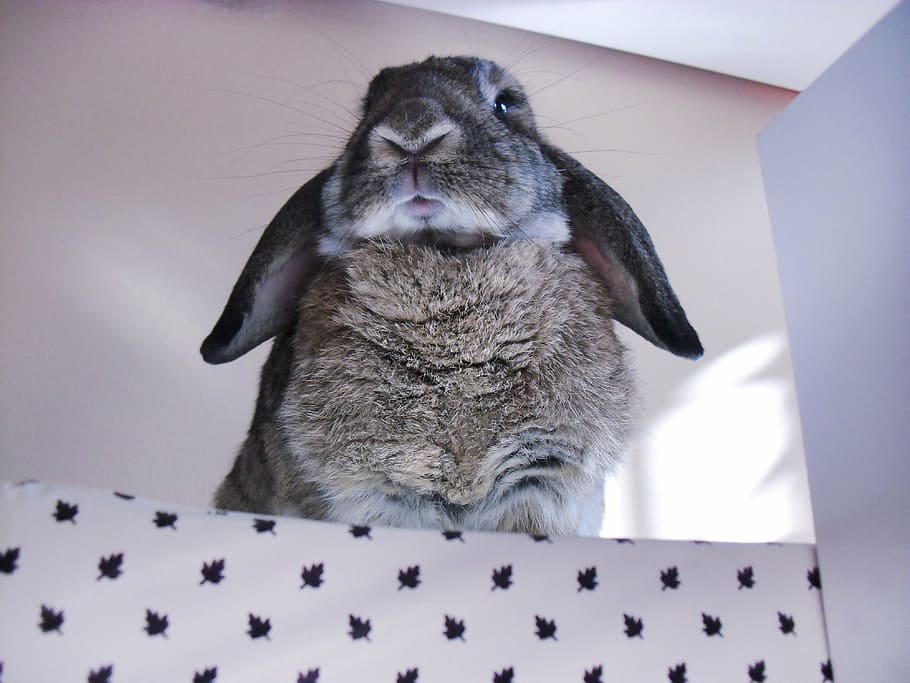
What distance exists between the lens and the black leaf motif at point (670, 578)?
697 millimetres

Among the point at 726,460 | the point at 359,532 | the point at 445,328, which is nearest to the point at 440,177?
the point at 445,328

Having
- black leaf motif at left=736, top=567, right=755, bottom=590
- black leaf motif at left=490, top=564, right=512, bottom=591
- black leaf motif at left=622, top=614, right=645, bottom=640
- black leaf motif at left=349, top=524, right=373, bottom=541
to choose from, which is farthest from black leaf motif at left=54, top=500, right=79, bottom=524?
black leaf motif at left=736, top=567, right=755, bottom=590

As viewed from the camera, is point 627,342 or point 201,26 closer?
point 627,342

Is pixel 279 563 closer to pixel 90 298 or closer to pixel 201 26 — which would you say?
pixel 90 298

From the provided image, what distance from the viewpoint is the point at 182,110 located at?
4.21 feet

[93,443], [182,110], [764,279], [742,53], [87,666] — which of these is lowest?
[87,666]

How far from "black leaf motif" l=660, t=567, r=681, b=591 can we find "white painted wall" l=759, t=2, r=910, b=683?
17cm

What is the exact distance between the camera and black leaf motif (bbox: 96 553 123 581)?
582 millimetres

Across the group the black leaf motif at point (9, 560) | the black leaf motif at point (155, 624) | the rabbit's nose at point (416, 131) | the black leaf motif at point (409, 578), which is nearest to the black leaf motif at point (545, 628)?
the black leaf motif at point (409, 578)

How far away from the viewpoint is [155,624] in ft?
1.89

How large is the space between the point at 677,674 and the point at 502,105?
86 cm

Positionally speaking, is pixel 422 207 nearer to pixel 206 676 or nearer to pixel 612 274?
pixel 612 274

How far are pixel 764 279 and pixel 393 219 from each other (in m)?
0.93

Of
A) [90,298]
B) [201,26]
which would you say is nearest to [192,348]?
[90,298]
